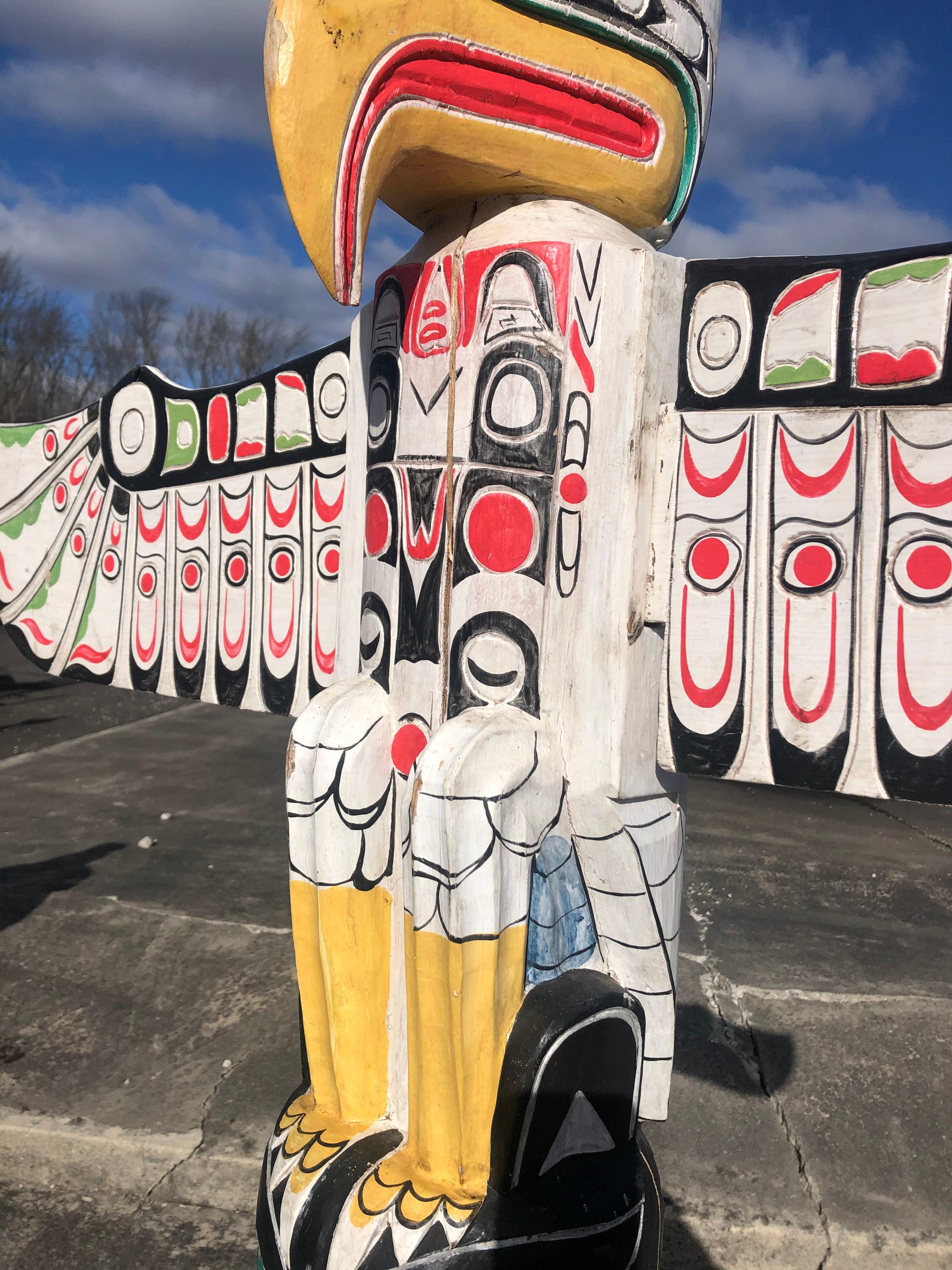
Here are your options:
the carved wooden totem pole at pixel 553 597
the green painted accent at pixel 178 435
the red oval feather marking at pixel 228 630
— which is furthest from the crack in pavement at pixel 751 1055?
the green painted accent at pixel 178 435

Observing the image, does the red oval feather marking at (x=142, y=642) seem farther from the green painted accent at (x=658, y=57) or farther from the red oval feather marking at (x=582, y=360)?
the green painted accent at (x=658, y=57)

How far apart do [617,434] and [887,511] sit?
387 millimetres

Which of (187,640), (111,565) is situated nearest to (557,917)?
(187,640)

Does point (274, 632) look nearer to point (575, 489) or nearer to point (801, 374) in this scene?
point (575, 489)

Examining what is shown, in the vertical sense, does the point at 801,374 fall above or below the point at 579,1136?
above

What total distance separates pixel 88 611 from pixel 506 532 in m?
1.27

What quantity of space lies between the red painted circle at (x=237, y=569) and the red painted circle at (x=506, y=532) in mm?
750

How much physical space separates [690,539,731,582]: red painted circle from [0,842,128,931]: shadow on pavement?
12.2 feet

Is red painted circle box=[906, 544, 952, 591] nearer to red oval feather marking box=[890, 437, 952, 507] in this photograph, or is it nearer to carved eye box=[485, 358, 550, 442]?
red oval feather marking box=[890, 437, 952, 507]

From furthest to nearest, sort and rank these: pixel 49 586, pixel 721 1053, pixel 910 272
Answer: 1. pixel 721 1053
2. pixel 49 586
3. pixel 910 272

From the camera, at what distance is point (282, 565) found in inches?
73.8

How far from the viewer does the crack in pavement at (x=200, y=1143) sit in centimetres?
244

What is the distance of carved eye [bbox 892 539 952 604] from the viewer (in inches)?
49.1

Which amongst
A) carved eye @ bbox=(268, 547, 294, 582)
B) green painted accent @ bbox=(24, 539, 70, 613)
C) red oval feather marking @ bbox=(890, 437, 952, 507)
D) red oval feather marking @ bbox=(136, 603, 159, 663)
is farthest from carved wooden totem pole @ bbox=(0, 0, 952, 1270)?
green painted accent @ bbox=(24, 539, 70, 613)
